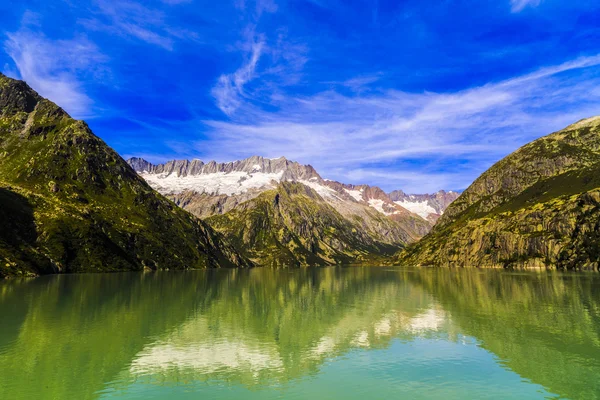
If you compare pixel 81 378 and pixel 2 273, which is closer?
pixel 81 378

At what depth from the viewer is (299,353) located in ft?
156

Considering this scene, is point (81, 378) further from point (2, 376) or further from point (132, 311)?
point (132, 311)

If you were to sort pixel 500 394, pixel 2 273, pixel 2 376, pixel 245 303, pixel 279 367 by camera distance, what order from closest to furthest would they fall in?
pixel 500 394, pixel 2 376, pixel 279 367, pixel 245 303, pixel 2 273

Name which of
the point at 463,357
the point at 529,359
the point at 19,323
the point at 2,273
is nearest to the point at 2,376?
the point at 19,323

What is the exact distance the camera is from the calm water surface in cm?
3422

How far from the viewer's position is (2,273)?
182m

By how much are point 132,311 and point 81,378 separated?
46.2 meters

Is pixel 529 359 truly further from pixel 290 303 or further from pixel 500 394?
pixel 290 303

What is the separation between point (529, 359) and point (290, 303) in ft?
214

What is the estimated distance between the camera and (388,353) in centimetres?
4762

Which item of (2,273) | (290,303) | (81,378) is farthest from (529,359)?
(2,273)

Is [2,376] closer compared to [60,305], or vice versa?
[2,376]

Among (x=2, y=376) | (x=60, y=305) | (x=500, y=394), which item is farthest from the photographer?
(x=60, y=305)

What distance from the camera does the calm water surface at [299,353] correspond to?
112 ft
